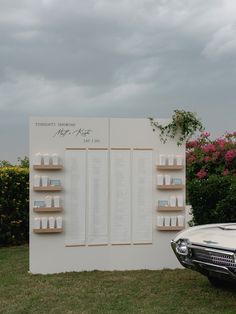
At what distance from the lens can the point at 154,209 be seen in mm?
8758

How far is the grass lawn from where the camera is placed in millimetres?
6266

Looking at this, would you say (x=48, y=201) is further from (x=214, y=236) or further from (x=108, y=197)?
(x=214, y=236)

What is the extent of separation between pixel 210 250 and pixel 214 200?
142 inches

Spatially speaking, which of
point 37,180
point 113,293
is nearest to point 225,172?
point 37,180

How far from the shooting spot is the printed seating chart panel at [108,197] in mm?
8547

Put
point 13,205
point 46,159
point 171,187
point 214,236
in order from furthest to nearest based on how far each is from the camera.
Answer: point 13,205
point 171,187
point 46,159
point 214,236

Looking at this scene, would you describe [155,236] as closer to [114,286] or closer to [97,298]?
[114,286]

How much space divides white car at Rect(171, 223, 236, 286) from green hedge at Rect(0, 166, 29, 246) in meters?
6.21

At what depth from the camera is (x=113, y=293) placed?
23.0 feet

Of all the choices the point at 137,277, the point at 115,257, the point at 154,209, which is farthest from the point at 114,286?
the point at 154,209

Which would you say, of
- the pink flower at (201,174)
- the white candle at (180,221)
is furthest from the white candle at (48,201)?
the pink flower at (201,174)

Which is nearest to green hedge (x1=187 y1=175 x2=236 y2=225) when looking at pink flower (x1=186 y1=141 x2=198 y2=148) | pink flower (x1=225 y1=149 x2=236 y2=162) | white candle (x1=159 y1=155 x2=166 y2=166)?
white candle (x1=159 y1=155 x2=166 y2=166)

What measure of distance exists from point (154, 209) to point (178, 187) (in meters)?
0.54

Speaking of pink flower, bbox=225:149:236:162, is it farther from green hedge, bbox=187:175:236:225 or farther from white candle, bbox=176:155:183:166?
white candle, bbox=176:155:183:166
